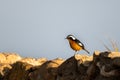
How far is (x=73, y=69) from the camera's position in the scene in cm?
1506

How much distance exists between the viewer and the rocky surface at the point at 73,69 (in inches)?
493

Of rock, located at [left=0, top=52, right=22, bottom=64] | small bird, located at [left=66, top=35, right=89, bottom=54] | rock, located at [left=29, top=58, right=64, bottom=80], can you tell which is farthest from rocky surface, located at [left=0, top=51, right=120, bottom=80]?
rock, located at [left=0, top=52, right=22, bottom=64]

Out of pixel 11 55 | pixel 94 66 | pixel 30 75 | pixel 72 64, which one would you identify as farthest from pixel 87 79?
pixel 11 55

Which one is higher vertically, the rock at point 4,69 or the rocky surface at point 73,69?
the rock at point 4,69

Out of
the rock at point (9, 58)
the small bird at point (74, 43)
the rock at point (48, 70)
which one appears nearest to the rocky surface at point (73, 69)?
the rock at point (48, 70)

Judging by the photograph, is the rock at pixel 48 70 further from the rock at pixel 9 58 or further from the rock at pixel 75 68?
the rock at pixel 9 58

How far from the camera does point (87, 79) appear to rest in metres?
13.7

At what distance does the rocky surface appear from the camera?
12.5m

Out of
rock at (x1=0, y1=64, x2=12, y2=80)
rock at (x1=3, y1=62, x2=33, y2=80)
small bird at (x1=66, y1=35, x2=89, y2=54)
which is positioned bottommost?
small bird at (x1=66, y1=35, x2=89, y2=54)

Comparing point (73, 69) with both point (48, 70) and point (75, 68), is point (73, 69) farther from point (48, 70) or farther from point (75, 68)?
point (48, 70)

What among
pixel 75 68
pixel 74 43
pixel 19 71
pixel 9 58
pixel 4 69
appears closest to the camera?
pixel 75 68

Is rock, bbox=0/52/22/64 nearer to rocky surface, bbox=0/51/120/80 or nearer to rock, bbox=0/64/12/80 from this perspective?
rock, bbox=0/64/12/80

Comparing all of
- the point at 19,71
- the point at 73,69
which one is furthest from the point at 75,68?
the point at 19,71

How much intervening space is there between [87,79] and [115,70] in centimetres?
170
